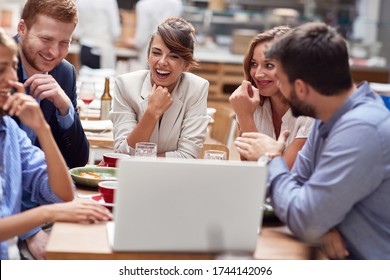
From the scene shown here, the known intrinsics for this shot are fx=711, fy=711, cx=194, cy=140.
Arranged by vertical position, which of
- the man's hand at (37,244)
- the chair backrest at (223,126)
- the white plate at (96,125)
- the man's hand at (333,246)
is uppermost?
the man's hand at (333,246)

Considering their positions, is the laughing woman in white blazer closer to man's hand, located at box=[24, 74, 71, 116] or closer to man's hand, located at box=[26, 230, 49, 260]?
man's hand, located at box=[24, 74, 71, 116]

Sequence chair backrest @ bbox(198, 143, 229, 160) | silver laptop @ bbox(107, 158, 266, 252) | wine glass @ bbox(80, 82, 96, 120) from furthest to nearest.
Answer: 1. wine glass @ bbox(80, 82, 96, 120)
2. chair backrest @ bbox(198, 143, 229, 160)
3. silver laptop @ bbox(107, 158, 266, 252)

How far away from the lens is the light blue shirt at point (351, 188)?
6.26 feet

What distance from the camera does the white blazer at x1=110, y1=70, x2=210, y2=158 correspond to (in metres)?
3.29

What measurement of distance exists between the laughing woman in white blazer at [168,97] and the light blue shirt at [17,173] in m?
0.90

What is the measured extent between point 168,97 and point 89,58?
390 cm

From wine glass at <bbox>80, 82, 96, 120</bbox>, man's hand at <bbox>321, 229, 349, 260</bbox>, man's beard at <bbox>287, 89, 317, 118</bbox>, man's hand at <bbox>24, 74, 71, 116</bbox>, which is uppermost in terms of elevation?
man's beard at <bbox>287, 89, 317, 118</bbox>

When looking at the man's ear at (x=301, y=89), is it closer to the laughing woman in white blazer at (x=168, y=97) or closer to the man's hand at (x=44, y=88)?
the man's hand at (x=44, y=88)

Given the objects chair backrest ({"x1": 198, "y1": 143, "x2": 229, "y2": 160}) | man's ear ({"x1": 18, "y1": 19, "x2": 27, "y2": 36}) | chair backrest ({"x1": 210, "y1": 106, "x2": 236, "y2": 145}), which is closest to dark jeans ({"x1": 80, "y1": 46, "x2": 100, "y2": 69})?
chair backrest ({"x1": 210, "y1": 106, "x2": 236, "y2": 145})

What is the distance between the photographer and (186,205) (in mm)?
1755

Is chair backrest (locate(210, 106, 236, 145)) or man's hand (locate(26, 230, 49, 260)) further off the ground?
man's hand (locate(26, 230, 49, 260))

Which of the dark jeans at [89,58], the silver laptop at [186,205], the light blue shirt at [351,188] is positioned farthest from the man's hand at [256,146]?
the dark jeans at [89,58]

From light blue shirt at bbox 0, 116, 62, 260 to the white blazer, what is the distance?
0.98 metres

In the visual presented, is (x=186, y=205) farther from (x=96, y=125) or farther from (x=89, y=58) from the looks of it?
(x=89, y=58)
